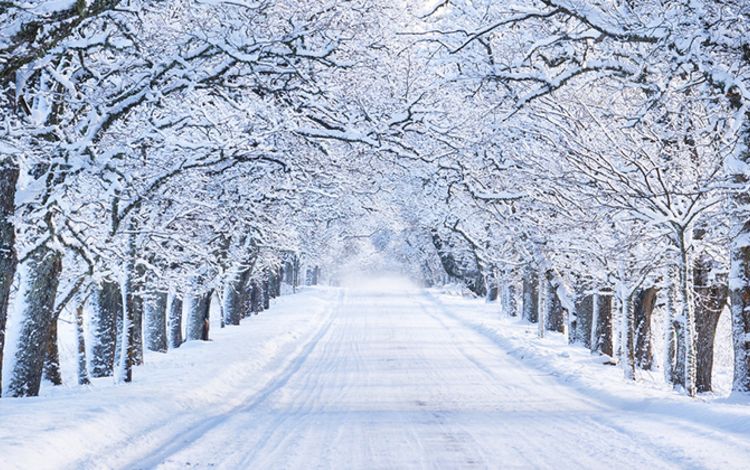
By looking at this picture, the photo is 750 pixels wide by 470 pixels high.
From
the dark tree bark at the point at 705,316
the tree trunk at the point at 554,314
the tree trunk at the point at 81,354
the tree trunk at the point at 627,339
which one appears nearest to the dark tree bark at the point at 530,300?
the tree trunk at the point at 554,314

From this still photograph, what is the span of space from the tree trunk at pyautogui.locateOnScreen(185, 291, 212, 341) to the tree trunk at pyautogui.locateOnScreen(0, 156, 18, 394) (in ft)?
53.1

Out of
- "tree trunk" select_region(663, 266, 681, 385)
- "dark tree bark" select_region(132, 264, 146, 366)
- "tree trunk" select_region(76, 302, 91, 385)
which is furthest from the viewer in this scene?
"dark tree bark" select_region(132, 264, 146, 366)

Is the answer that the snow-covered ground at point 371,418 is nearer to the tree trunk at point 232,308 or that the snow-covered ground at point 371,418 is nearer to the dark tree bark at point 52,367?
the dark tree bark at point 52,367

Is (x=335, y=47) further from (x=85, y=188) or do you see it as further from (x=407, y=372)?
(x=407, y=372)

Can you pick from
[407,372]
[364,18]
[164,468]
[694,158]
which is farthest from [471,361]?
[164,468]

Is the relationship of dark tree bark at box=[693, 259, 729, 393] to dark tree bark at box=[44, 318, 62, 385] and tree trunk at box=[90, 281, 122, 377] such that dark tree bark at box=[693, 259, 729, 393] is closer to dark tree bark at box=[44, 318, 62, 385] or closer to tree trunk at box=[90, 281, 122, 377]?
tree trunk at box=[90, 281, 122, 377]

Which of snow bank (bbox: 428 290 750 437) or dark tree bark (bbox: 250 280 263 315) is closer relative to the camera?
snow bank (bbox: 428 290 750 437)

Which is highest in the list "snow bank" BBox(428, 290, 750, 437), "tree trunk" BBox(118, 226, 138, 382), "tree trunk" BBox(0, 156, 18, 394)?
"tree trunk" BBox(0, 156, 18, 394)

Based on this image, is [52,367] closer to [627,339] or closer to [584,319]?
[627,339]

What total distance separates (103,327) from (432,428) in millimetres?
9774

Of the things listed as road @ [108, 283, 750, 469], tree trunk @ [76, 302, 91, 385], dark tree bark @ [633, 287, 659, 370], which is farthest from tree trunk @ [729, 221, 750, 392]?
dark tree bark @ [633, 287, 659, 370]

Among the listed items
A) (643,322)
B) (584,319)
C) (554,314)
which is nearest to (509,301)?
(554,314)

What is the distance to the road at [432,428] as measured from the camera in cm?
869

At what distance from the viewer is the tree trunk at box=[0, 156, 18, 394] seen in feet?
35.4
